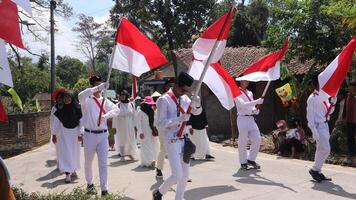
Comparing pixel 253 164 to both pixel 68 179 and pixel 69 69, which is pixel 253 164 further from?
pixel 69 69

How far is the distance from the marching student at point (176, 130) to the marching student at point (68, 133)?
12.1 ft

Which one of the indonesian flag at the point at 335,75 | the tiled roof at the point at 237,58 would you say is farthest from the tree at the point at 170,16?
the indonesian flag at the point at 335,75

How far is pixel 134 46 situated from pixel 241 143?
341cm

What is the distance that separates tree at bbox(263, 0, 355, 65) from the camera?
12.8 meters

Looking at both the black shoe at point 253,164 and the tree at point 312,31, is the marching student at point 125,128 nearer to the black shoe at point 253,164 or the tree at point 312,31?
the black shoe at point 253,164

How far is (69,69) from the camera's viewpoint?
70875 millimetres

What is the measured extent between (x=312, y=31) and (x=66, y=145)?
743cm

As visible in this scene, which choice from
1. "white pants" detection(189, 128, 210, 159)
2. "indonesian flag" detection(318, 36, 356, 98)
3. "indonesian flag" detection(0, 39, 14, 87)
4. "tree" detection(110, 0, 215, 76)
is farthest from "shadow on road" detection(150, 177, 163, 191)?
"tree" detection(110, 0, 215, 76)

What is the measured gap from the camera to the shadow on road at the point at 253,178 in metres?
8.43

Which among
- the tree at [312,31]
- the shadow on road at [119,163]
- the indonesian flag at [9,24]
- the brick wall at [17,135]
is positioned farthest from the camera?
the brick wall at [17,135]

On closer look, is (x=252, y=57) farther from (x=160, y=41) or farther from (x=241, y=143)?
(x=241, y=143)

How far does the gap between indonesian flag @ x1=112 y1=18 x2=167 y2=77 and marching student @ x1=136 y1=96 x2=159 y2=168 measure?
3.09 metres

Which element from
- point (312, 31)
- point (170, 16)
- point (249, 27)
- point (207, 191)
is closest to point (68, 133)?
point (207, 191)

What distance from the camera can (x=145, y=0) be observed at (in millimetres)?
28297
